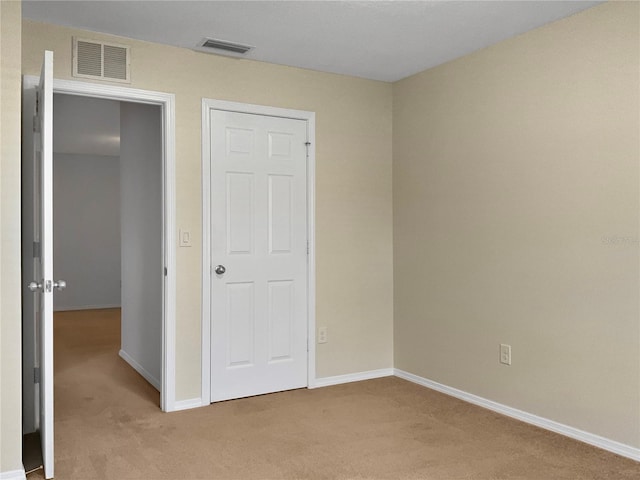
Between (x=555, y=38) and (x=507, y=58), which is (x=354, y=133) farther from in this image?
(x=555, y=38)

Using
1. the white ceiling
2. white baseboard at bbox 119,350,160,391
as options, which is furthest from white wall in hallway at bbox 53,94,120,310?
the white ceiling

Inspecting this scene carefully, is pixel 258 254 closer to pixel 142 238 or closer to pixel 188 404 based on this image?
pixel 188 404

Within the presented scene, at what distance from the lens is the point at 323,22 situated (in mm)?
3260

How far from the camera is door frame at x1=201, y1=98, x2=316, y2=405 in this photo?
382cm

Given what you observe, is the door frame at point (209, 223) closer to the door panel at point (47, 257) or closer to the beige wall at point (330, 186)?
the beige wall at point (330, 186)

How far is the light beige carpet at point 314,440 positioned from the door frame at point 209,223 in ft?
0.85

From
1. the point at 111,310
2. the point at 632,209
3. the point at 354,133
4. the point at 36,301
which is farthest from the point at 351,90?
the point at 111,310

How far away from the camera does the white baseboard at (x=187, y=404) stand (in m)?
3.71

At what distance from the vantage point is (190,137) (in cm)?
378

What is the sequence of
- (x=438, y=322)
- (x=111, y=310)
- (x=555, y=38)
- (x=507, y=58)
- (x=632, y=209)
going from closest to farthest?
1. (x=632, y=209)
2. (x=555, y=38)
3. (x=507, y=58)
4. (x=438, y=322)
5. (x=111, y=310)

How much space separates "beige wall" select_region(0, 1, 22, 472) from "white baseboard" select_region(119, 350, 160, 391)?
5.38 feet

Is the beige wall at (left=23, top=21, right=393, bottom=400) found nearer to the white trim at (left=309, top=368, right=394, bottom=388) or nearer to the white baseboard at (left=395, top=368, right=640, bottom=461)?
the white trim at (left=309, top=368, right=394, bottom=388)

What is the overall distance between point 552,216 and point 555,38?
1.04 meters

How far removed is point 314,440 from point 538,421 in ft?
4.52
